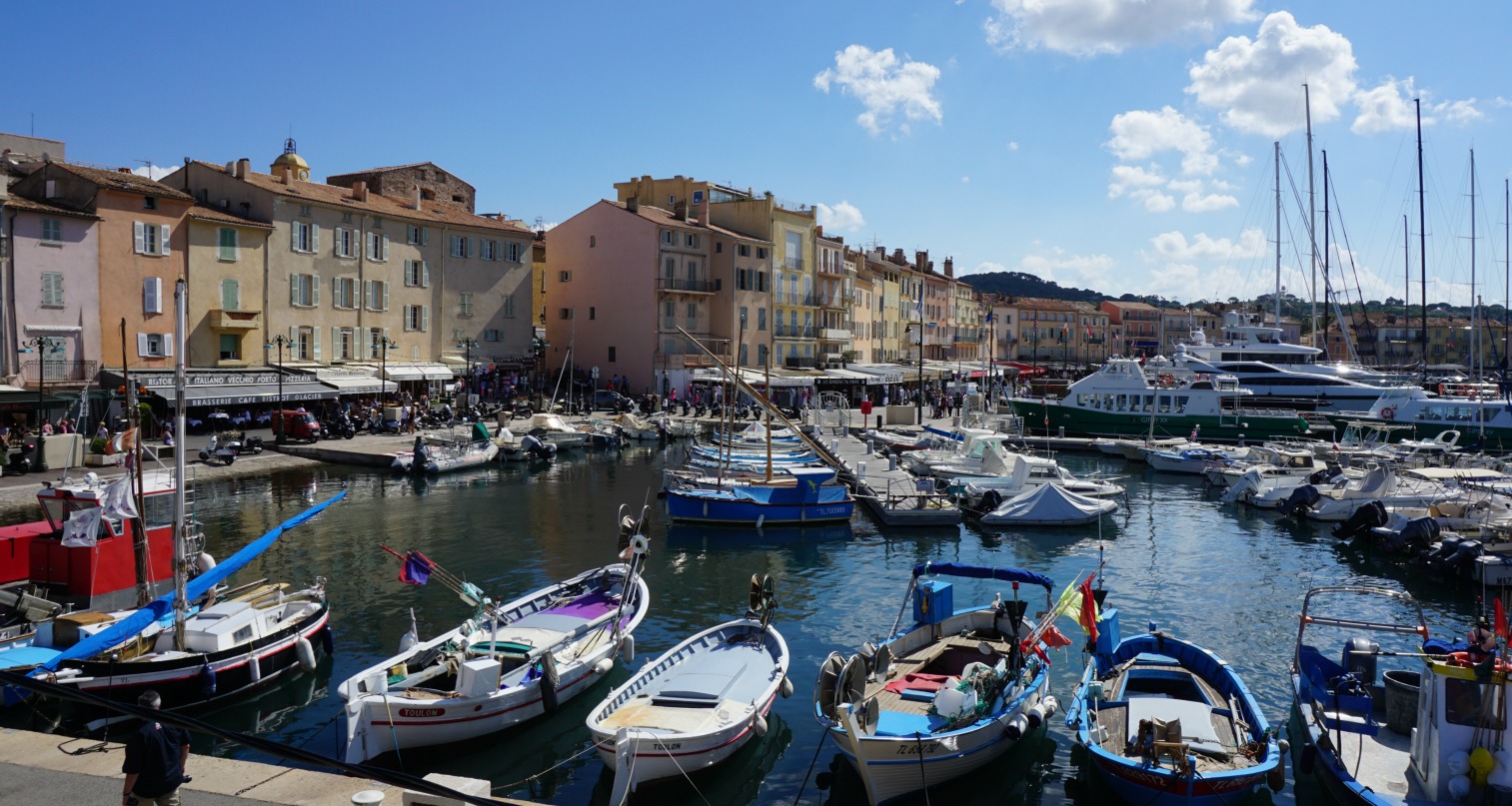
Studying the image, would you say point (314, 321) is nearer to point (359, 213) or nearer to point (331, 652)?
point (359, 213)

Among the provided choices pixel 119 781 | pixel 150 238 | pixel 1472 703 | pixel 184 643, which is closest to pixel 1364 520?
pixel 1472 703

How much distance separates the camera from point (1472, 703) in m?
11.4

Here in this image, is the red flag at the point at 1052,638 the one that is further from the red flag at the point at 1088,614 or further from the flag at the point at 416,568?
the flag at the point at 416,568

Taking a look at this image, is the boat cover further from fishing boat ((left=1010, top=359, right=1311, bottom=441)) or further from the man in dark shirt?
the man in dark shirt

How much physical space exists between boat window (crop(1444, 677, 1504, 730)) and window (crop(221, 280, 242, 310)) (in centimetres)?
5121

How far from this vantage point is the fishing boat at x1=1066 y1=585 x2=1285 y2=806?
41.7ft

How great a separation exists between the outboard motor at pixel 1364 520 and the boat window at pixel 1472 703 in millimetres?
23084

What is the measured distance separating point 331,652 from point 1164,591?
63.2ft

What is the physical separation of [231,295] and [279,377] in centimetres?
519

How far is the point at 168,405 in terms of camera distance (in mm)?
44344

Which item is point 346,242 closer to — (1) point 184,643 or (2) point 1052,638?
(1) point 184,643

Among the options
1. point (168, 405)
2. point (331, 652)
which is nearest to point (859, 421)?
point (168, 405)

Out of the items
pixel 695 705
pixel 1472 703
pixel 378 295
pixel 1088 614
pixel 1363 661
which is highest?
pixel 378 295

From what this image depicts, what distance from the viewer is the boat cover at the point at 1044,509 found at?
34.0m
